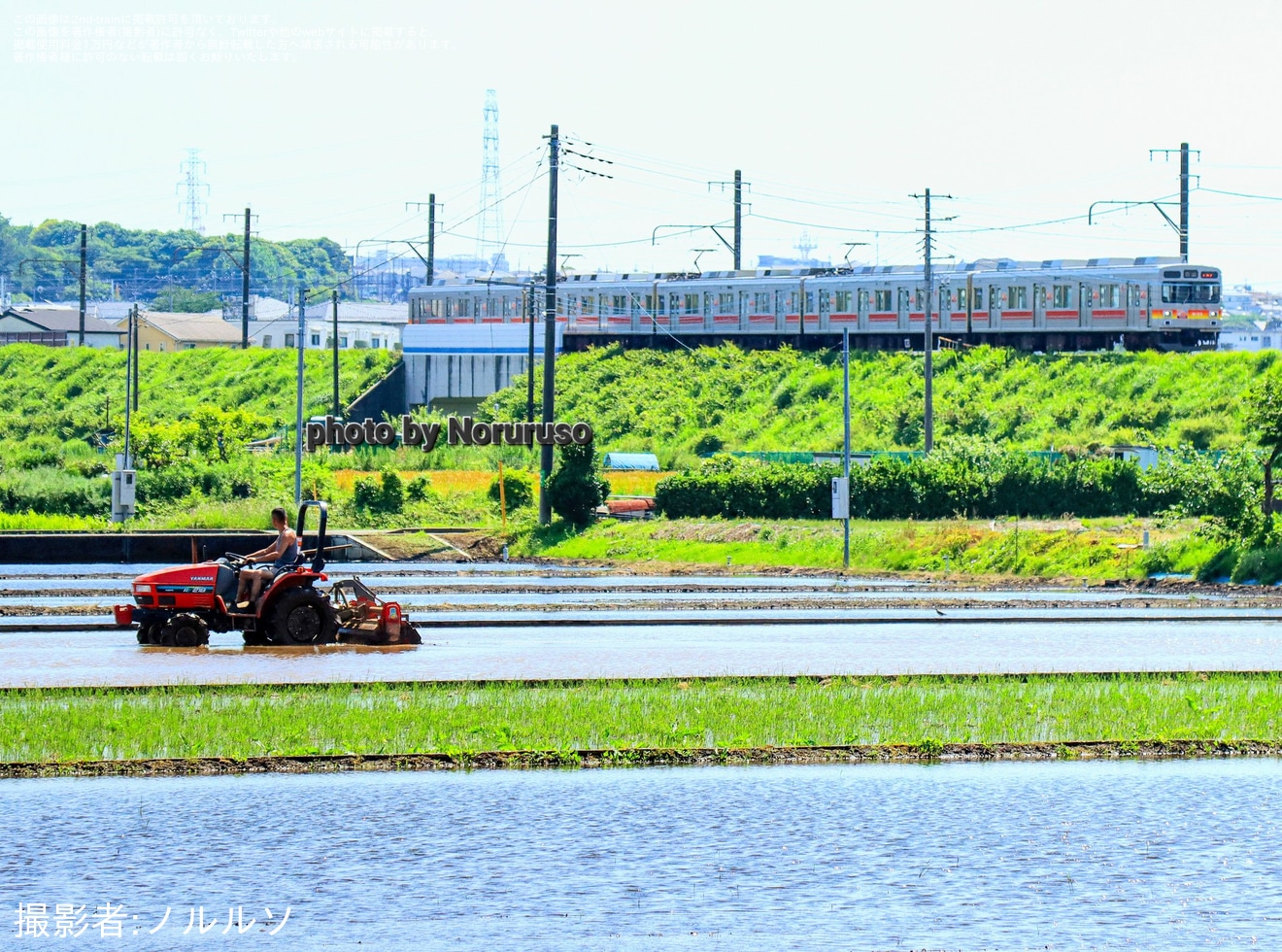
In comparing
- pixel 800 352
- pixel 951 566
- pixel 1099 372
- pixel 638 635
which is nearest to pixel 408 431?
pixel 800 352

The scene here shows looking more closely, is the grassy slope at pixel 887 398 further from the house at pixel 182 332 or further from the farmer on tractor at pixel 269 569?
the house at pixel 182 332

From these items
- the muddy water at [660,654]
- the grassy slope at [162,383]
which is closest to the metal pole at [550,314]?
the muddy water at [660,654]

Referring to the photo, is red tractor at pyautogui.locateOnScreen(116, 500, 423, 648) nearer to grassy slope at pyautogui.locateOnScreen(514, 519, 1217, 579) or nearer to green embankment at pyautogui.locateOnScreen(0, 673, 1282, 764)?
green embankment at pyautogui.locateOnScreen(0, 673, 1282, 764)

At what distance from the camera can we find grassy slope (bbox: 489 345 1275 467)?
6669 cm

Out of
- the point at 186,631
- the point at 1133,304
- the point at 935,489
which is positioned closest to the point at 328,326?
the point at 1133,304

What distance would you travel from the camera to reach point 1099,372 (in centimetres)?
7194

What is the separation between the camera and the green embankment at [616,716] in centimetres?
1633

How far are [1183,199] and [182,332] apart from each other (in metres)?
94.1

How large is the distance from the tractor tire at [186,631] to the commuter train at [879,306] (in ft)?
143

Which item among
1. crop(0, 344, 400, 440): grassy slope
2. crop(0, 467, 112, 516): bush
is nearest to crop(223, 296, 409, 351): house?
crop(0, 344, 400, 440): grassy slope

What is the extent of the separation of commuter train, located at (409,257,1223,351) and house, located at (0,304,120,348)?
54.0 meters

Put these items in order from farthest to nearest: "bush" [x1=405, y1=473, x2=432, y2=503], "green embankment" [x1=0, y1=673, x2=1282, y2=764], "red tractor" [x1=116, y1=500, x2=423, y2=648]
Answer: "bush" [x1=405, y1=473, x2=432, y2=503] → "red tractor" [x1=116, y1=500, x2=423, y2=648] → "green embankment" [x1=0, y1=673, x2=1282, y2=764]

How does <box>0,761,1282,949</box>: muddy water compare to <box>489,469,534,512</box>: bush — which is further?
<box>489,469,534,512</box>: bush

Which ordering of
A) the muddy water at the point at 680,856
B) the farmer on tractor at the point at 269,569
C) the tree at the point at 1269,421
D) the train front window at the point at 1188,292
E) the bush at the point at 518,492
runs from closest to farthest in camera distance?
1. the muddy water at the point at 680,856
2. the farmer on tractor at the point at 269,569
3. the tree at the point at 1269,421
4. the bush at the point at 518,492
5. the train front window at the point at 1188,292
